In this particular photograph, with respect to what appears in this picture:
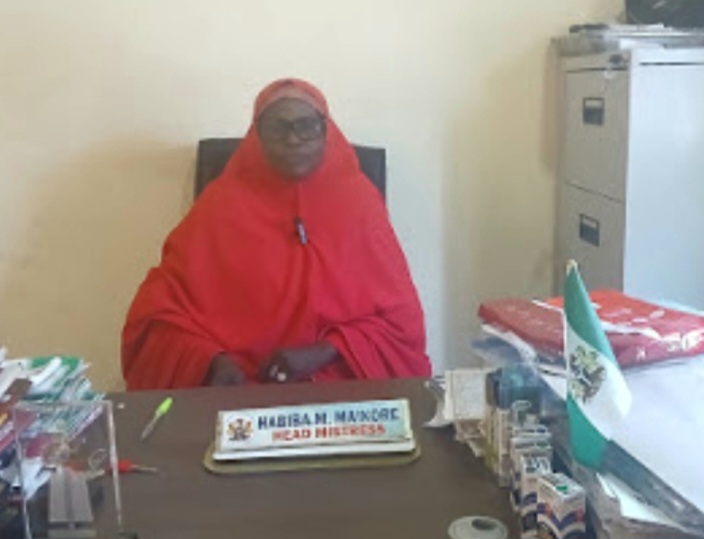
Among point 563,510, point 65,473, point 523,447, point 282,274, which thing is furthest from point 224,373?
point 563,510

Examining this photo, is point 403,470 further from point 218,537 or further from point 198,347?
point 198,347

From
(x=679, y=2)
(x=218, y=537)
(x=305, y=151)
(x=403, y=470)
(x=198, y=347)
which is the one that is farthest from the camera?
(x=679, y=2)

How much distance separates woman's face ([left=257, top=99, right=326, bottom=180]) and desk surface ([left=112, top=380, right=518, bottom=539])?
0.96 meters

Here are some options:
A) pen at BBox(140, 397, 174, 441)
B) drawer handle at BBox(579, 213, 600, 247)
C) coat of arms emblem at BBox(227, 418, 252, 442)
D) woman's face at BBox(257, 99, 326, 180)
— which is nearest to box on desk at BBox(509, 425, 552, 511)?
coat of arms emblem at BBox(227, 418, 252, 442)

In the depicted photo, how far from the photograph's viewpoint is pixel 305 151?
2.08 meters

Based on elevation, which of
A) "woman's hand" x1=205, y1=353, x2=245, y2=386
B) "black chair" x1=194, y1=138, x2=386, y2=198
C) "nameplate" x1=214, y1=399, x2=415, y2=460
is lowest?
"woman's hand" x1=205, y1=353, x2=245, y2=386

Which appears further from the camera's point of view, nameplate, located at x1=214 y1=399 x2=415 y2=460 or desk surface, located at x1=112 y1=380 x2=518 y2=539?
nameplate, located at x1=214 y1=399 x2=415 y2=460

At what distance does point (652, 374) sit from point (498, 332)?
216 millimetres

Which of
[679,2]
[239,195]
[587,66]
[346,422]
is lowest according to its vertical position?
[346,422]

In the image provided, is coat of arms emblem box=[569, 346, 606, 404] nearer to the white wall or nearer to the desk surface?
the desk surface

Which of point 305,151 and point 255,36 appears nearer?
point 305,151

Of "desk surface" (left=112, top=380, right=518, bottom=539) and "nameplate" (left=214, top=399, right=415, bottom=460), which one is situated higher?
"nameplate" (left=214, top=399, right=415, bottom=460)

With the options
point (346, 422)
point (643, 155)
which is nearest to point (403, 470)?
point (346, 422)

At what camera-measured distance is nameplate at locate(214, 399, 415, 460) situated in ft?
3.69
